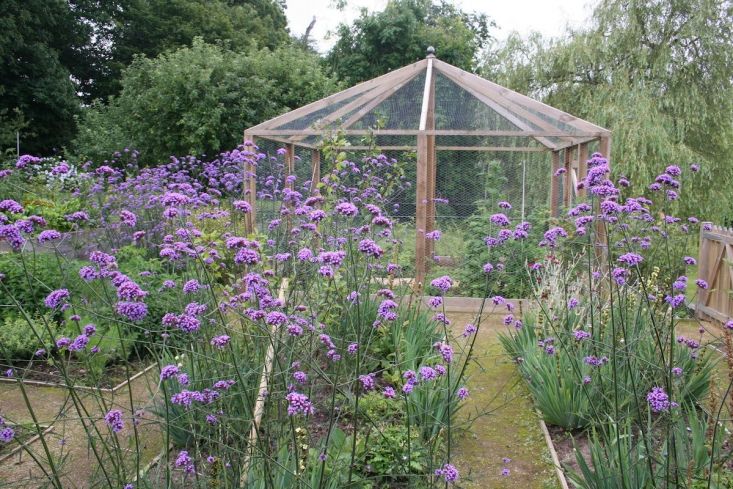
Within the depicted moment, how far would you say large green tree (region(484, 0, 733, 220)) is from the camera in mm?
11125

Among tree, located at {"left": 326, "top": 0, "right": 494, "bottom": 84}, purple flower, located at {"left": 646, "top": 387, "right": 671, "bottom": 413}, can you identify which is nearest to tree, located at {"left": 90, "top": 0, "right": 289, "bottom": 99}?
tree, located at {"left": 326, "top": 0, "right": 494, "bottom": 84}

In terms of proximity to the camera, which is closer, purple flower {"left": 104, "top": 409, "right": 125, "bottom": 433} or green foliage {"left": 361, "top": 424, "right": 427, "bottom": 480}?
purple flower {"left": 104, "top": 409, "right": 125, "bottom": 433}

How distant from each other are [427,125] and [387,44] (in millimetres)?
14164

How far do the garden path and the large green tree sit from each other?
393 inches

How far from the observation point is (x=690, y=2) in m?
11.4

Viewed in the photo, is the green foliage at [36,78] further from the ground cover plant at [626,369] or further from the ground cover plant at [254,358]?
the ground cover plant at [626,369]

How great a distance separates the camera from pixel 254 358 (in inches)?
116

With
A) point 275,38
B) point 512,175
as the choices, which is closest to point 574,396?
point 512,175

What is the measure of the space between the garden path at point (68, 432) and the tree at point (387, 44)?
56.9 feet

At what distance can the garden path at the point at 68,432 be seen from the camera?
2.82 meters

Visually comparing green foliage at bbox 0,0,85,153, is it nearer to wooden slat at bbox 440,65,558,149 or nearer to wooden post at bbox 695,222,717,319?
wooden slat at bbox 440,65,558,149

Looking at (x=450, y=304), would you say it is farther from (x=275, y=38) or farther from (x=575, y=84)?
(x=275, y=38)

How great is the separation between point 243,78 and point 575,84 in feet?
23.6

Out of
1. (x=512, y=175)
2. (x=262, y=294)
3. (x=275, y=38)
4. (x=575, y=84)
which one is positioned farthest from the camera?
(x=275, y=38)
